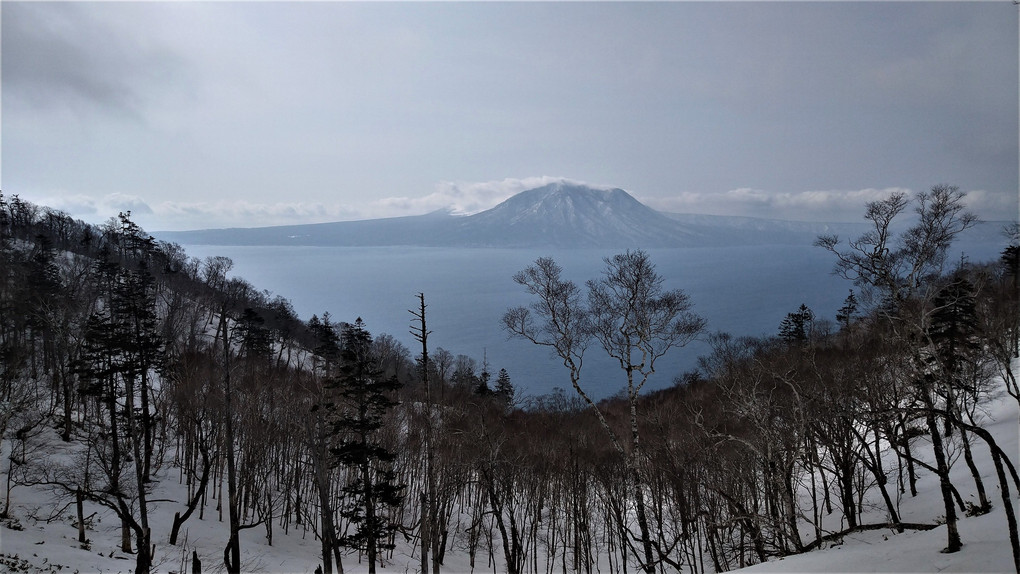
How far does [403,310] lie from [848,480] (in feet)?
545

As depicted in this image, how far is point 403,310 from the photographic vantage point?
174000 millimetres

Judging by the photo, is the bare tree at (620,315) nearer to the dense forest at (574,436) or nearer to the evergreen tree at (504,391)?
the dense forest at (574,436)

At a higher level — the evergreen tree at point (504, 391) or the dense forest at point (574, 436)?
the dense forest at point (574, 436)

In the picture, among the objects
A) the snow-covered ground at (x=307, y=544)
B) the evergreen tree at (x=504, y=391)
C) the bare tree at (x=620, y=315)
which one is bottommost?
the evergreen tree at (x=504, y=391)

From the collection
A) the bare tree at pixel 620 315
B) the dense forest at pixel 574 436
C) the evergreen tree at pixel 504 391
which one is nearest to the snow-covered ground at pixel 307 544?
the dense forest at pixel 574 436

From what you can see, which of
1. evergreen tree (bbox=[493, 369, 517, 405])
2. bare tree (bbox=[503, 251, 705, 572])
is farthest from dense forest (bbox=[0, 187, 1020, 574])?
evergreen tree (bbox=[493, 369, 517, 405])

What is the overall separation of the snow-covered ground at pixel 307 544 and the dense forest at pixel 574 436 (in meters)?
0.52

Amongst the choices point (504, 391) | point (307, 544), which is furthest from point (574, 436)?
point (504, 391)

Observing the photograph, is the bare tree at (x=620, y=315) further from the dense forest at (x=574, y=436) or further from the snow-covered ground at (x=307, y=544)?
the snow-covered ground at (x=307, y=544)

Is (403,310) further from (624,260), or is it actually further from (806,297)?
(624,260)

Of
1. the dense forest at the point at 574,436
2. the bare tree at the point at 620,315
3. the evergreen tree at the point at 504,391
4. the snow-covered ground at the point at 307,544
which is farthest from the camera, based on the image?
the evergreen tree at the point at 504,391

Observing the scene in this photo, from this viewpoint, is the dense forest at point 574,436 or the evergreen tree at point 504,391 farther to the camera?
the evergreen tree at point 504,391

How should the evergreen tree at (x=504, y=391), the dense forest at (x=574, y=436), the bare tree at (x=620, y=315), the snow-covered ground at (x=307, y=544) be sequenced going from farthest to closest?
the evergreen tree at (x=504, y=391), the bare tree at (x=620, y=315), the dense forest at (x=574, y=436), the snow-covered ground at (x=307, y=544)

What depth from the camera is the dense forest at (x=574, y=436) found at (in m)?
14.9
